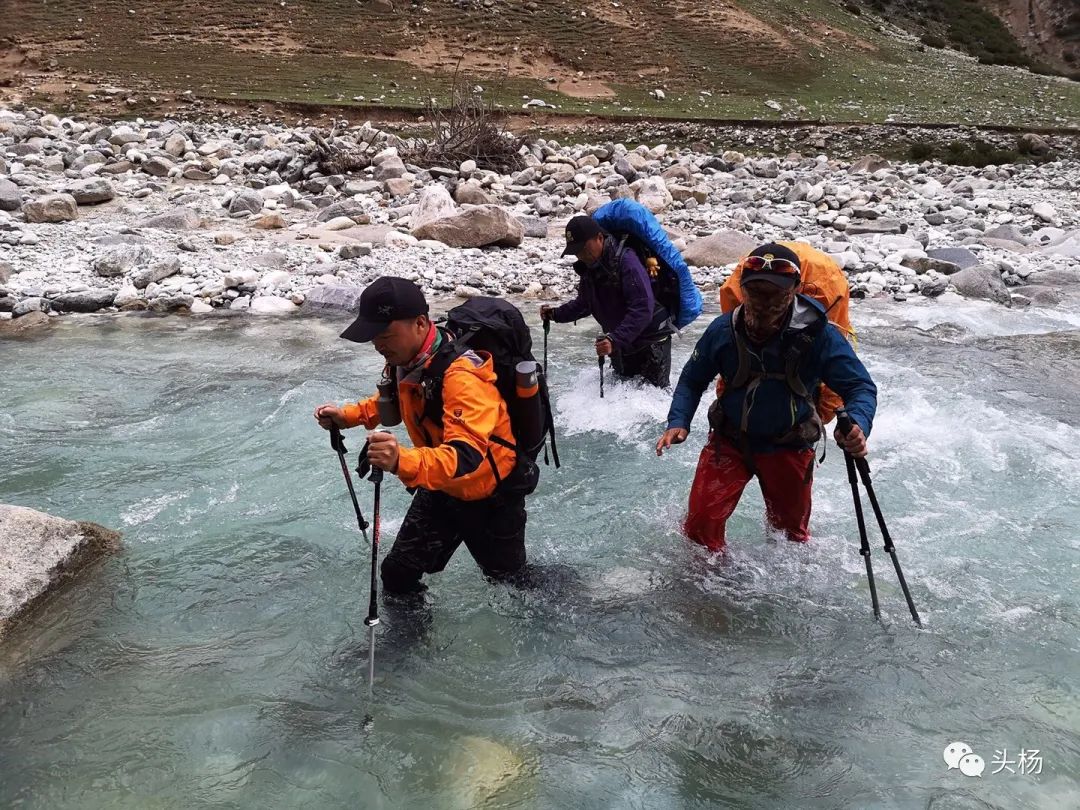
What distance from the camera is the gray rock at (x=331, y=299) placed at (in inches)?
524

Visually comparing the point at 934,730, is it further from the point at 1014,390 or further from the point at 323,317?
the point at 323,317

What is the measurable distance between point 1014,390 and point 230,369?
9567 millimetres

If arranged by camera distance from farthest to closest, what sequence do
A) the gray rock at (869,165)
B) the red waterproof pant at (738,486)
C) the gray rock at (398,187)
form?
the gray rock at (869,165) → the gray rock at (398,187) → the red waterproof pant at (738,486)

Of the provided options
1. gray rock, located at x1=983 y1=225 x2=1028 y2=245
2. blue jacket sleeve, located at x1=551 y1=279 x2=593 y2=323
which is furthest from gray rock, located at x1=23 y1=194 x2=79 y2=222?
gray rock, located at x1=983 y1=225 x2=1028 y2=245

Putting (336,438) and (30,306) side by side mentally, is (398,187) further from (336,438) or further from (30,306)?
(336,438)

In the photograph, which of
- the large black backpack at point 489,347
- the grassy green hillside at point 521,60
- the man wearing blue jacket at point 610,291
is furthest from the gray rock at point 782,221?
the grassy green hillside at point 521,60

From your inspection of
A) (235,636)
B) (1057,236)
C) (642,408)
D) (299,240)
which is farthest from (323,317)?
(1057,236)

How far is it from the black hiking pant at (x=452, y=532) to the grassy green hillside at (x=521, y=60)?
99.7 feet

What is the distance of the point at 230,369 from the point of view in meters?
10.9

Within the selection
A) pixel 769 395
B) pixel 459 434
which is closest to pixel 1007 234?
pixel 769 395

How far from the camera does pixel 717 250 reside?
621 inches

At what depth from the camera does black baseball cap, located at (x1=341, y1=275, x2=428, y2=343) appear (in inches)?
163

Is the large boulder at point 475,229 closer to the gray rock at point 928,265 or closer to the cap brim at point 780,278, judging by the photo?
the gray rock at point 928,265

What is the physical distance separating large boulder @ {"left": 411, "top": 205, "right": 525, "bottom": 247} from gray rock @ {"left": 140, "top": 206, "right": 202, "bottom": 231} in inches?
185
